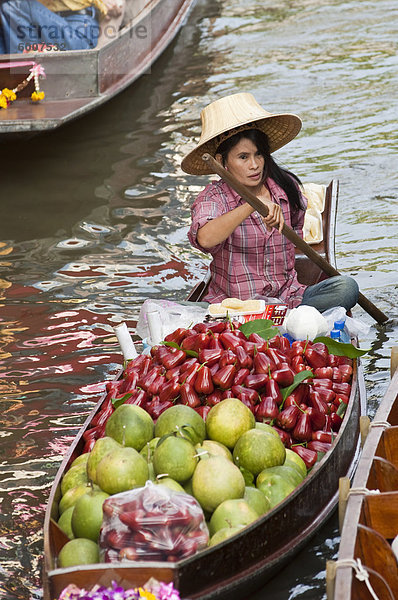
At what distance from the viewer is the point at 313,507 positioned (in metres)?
2.79

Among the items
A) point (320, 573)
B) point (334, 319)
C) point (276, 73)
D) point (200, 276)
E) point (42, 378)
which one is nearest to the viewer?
point (320, 573)

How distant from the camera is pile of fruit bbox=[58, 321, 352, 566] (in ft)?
7.99

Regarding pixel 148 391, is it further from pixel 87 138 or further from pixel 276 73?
pixel 276 73

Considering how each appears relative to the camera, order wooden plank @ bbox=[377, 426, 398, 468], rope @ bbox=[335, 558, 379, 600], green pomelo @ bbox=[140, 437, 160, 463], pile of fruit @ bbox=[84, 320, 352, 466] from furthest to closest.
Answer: pile of fruit @ bbox=[84, 320, 352, 466] → green pomelo @ bbox=[140, 437, 160, 463] → wooden plank @ bbox=[377, 426, 398, 468] → rope @ bbox=[335, 558, 379, 600]

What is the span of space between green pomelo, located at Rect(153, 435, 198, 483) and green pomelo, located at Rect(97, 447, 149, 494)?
0.05m

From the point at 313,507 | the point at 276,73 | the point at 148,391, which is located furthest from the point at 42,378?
the point at 276,73

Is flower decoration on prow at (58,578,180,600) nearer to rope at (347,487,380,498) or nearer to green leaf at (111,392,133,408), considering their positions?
rope at (347,487,380,498)

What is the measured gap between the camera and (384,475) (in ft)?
8.16

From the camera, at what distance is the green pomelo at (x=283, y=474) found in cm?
270

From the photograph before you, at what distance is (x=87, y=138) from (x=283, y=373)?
547cm

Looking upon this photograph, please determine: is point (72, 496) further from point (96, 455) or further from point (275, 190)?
point (275, 190)

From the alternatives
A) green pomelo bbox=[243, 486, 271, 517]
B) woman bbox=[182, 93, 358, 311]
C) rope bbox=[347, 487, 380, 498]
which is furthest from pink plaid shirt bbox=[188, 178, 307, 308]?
rope bbox=[347, 487, 380, 498]

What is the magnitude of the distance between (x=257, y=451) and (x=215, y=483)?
25cm

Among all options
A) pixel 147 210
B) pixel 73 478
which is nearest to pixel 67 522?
pixel 73 478
